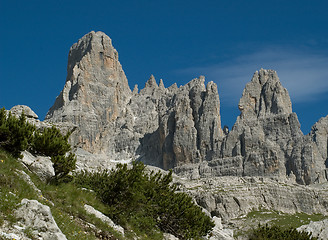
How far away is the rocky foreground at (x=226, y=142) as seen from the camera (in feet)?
348

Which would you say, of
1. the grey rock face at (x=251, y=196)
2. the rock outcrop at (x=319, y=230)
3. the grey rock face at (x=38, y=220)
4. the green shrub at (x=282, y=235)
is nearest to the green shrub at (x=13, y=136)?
the grey rock face at (x=38, y=220)

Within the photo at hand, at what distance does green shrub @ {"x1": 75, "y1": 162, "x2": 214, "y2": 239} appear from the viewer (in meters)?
29.0

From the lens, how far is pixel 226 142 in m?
153

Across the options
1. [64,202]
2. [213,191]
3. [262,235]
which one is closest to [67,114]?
[213,191]

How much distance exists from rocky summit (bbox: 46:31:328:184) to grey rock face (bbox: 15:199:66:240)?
376 feet

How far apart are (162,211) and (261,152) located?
366 ft

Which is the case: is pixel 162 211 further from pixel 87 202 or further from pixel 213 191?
pixel 213 191

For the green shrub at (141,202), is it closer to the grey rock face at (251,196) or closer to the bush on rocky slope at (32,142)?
the bush on rocky slope at (32,142)

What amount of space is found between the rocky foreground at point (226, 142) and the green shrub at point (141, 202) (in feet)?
191

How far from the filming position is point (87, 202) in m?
25.5

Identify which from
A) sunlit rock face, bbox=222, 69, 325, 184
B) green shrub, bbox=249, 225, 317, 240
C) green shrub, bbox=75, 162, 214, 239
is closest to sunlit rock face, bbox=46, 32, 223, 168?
sunlit rock face, bbox=222, 69, 325, 184

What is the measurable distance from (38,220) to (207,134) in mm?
147406

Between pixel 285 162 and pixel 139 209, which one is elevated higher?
pixel 285 162

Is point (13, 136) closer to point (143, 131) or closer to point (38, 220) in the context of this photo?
point (38, 220)
